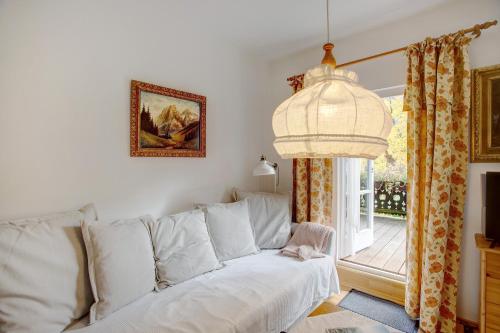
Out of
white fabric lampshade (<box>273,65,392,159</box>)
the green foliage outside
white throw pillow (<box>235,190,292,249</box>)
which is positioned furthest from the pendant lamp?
the green foliage outside

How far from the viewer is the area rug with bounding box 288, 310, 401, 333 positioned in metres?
1.18

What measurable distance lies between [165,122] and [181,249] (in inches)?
42.4

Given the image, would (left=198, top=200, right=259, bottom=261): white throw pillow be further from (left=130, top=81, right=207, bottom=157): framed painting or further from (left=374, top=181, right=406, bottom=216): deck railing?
(left=374, top=181, right=406, bottom=216): deck railing

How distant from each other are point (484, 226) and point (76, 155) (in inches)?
110

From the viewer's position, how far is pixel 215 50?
2.60 m

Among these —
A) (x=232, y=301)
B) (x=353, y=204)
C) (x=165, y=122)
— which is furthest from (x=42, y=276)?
(x=353, y=204)

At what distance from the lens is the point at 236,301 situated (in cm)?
151

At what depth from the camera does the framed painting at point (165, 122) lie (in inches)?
79.1

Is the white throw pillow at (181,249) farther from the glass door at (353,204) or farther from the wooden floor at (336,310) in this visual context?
the glass door at (353,204)

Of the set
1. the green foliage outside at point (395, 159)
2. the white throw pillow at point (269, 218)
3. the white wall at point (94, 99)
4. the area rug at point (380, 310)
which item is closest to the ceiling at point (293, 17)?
the white wall at point (94, 99)

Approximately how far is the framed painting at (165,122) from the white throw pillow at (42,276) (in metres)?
0.80

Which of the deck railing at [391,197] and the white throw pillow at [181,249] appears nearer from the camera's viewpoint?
the white throw pillow at [181,249]

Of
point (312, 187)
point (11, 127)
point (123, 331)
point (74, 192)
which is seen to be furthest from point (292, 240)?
point (11, 127)

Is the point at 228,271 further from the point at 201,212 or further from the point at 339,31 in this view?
the point at 339,31
